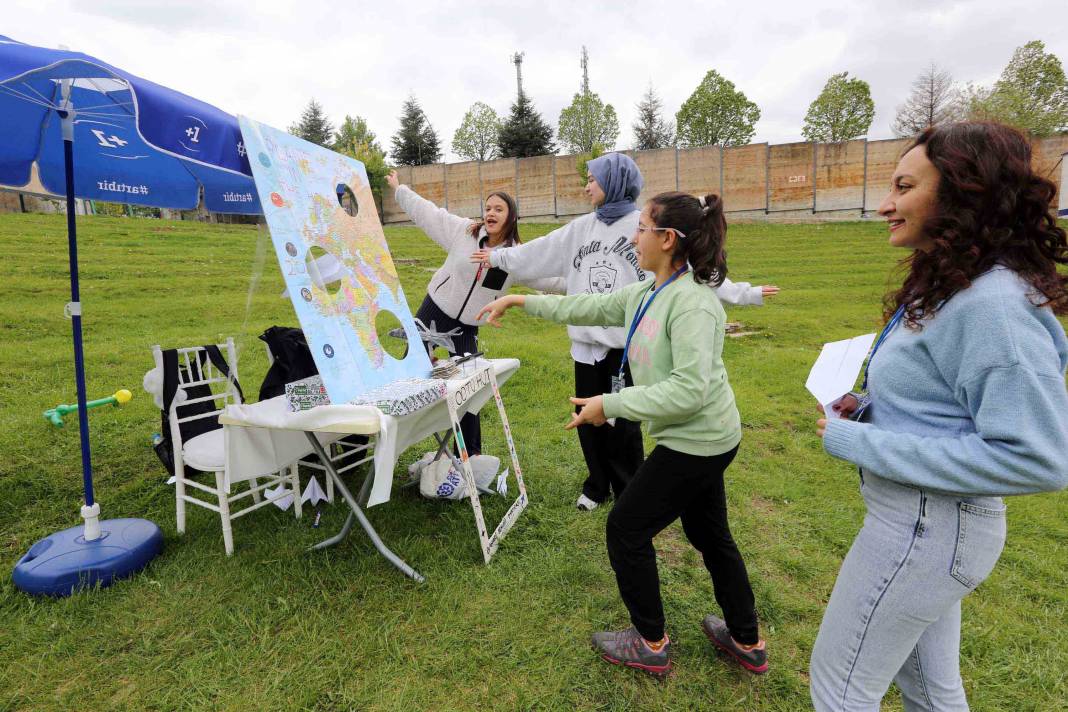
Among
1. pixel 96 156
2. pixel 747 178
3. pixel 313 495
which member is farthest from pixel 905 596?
pixel 747 178

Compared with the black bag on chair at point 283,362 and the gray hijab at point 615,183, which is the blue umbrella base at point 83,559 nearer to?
the black bag on chair at point 283,362

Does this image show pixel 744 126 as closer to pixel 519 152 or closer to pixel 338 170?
pixel 519 152

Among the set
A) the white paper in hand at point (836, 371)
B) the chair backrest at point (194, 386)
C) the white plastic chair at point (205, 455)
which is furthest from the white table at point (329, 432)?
the white paper in hand at point (836, 371)

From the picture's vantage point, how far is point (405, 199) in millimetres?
3928

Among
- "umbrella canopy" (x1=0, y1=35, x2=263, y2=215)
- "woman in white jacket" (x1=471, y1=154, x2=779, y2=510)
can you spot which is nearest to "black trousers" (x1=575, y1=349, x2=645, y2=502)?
"woman in white jacket" (x1=471, y1=154, x2=779, y2=510)

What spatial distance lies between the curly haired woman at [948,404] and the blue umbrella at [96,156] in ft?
8.98

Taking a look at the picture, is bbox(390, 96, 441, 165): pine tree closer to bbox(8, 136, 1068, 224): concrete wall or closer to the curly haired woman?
bbox(8, 136, 1068, 224): concrete wall

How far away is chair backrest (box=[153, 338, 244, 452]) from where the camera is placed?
3121 millimetres

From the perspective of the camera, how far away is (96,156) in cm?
353

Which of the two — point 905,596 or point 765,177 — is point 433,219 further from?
point 765,177

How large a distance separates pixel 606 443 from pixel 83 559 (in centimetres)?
271

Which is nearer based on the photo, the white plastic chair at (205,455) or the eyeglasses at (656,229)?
the eyeglasses at (656,229)

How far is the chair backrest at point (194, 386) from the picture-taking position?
10.2 feet

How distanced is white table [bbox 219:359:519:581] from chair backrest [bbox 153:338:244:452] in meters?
0.35
